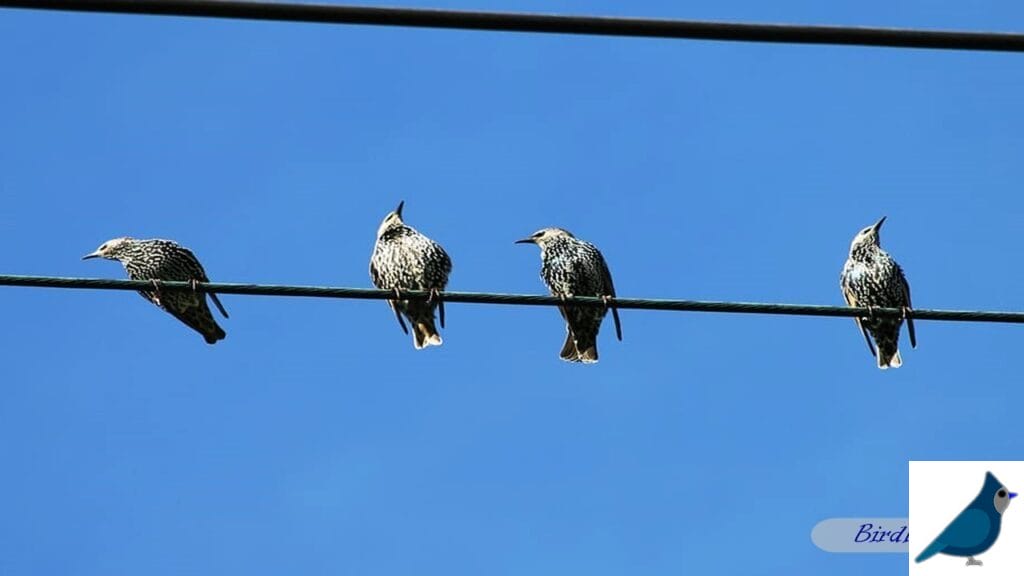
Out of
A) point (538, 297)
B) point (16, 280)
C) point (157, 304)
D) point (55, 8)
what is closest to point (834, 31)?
point (55, 8)

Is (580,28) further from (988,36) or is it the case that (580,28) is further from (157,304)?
(157,304)

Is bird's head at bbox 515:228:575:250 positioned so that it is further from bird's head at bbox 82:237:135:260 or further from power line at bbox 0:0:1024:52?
power line at bbox 0:0:1024:52

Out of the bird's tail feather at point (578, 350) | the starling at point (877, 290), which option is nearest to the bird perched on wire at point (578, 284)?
the bird's tail feather at point (578, 350)

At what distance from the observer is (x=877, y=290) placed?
33.3 feet

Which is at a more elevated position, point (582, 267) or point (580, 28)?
point (582, 267)

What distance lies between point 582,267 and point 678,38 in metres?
5.91

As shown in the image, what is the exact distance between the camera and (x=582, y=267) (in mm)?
10414

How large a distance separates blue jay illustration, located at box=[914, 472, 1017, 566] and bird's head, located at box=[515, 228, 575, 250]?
295 centimetres

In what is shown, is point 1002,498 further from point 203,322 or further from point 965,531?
point 203,322

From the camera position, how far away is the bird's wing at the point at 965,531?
8789 mm

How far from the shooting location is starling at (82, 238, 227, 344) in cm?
1025

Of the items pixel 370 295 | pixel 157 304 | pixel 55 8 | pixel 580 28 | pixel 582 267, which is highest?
pixel 582 267

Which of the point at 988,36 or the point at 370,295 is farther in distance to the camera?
the point at 370,295

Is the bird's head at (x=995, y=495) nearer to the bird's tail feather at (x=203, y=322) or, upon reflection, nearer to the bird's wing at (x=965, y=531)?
the bird's wing at (x=965, y=531)
